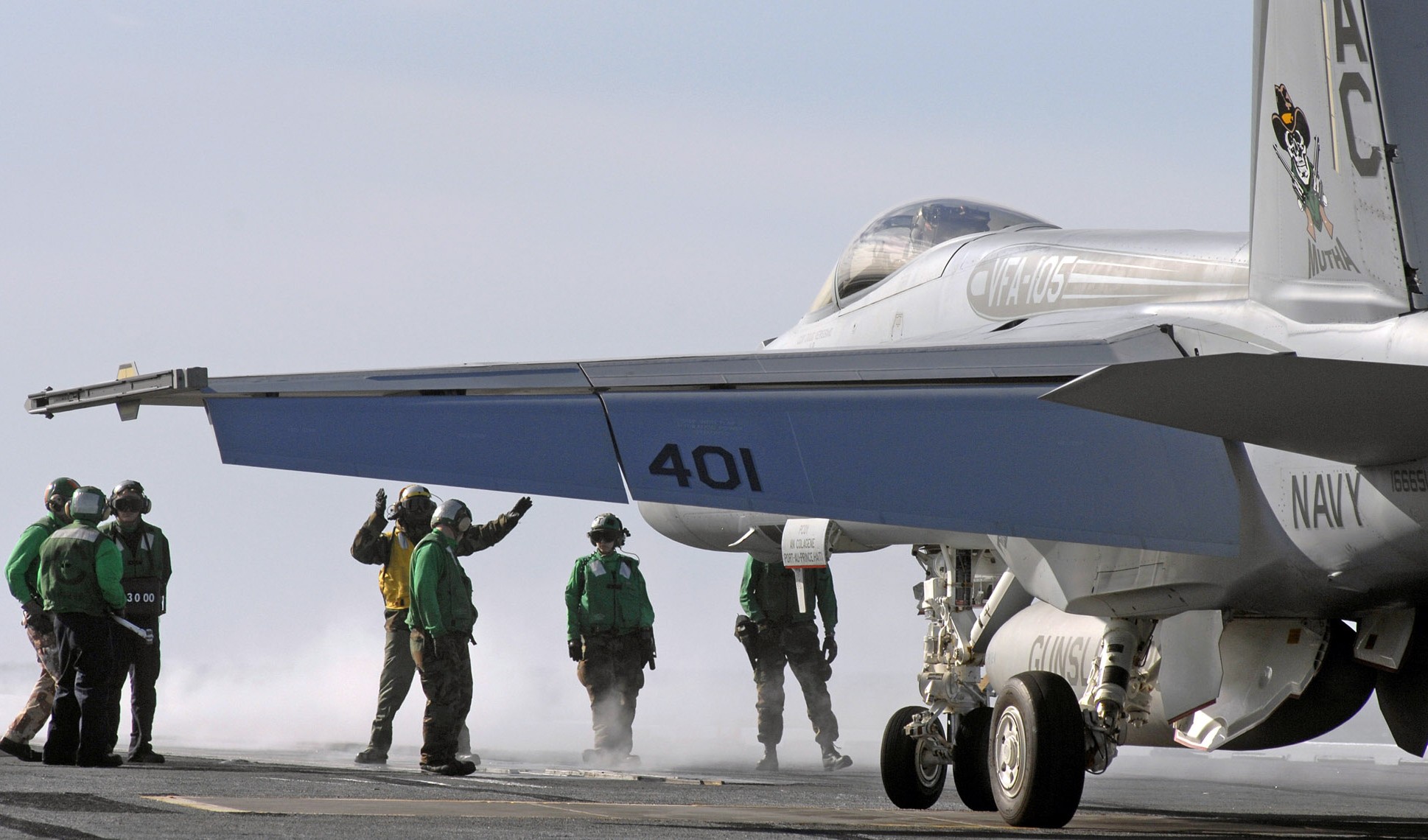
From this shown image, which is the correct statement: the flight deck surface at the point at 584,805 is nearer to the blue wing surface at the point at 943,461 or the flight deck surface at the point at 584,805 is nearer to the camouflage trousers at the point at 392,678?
the camouflage trousers at the point at 392,678

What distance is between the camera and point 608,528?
15445 millimetres

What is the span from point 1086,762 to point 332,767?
6.72 metres

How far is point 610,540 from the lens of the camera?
15.5 meters

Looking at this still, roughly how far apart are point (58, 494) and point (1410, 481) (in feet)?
33.9

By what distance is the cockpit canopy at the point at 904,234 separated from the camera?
10320mm

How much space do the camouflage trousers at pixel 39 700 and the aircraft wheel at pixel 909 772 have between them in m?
6.58

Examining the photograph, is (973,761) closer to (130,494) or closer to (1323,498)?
(1323,498)

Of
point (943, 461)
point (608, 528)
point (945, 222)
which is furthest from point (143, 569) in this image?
point (943, 461)

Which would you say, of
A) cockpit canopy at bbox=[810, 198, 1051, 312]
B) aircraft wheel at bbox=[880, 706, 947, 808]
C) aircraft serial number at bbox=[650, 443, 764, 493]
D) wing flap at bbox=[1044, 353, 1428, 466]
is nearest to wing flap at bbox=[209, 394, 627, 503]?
aircraft serial number at bbox=[650, 443, 764, 493]

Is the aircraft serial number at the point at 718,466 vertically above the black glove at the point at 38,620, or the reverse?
the aircraft serial number at the point at 718,466

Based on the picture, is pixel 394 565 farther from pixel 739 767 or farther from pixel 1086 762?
pixel 1086 762

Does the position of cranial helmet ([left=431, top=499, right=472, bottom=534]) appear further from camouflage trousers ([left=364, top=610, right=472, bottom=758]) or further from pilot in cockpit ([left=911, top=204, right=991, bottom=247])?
pilot in cockpit ([left=911, top=204, right=991, bottom=247])

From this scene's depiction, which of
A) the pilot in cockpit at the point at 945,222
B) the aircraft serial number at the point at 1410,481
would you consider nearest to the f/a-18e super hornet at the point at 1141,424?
the aircraft serial number at the point at 1410,481

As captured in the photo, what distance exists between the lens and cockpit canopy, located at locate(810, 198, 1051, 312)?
10.3 m
